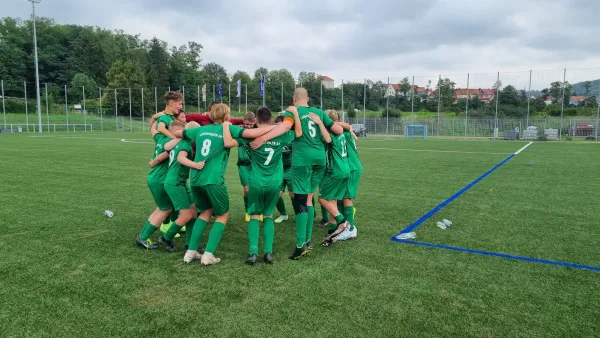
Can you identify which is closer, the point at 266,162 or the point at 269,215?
the point at 266,162

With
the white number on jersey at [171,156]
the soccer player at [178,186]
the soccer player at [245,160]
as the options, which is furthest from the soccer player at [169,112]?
the soccer player at [245,160]

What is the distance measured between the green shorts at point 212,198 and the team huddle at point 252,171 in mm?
Answer: 11

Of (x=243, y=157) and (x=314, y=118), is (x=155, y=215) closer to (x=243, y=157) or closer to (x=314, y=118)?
(x=243, y=157)

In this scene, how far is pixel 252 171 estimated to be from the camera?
15.4ft

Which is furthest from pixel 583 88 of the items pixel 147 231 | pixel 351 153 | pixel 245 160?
pixel 147 231

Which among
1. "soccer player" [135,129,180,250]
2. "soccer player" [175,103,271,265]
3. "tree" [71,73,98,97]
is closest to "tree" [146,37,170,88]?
"tree" [71,73,98,97]

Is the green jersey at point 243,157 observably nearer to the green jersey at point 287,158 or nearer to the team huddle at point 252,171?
the team huddle at point 252,171

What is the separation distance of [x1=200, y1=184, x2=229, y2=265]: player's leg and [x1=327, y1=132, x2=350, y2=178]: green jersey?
1.65m

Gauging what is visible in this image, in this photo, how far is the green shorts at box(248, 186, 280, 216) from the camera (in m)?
4.64

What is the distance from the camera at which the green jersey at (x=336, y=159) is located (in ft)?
Result: 18.7

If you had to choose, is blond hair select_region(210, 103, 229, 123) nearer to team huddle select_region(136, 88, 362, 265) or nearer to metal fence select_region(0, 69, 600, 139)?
team huddle select_region(136, 88, 362, 265)

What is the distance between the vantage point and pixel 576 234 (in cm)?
608

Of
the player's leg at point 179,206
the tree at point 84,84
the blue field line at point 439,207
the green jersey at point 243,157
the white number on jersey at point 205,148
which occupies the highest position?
the tree at point 84,84

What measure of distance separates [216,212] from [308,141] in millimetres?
1443
